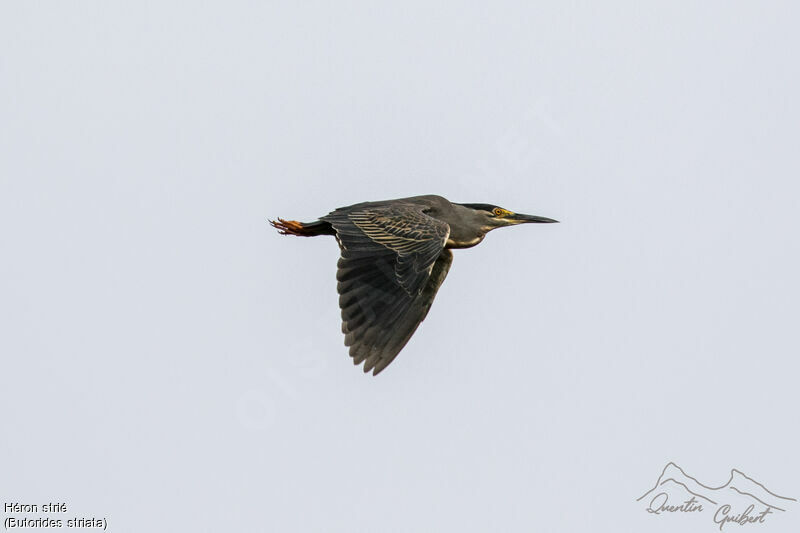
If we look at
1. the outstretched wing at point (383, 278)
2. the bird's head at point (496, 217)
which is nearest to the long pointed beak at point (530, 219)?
the bird's head at point (496, 217)

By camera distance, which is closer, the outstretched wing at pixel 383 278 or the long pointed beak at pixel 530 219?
the outstretched wing at pixel 383 278

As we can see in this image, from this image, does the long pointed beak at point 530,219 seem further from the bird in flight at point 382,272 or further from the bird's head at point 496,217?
the bird in flight at point 382,272

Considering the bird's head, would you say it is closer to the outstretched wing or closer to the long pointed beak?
the long pointed beak

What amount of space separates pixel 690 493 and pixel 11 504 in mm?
9385

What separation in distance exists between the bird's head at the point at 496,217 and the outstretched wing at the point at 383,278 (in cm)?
144

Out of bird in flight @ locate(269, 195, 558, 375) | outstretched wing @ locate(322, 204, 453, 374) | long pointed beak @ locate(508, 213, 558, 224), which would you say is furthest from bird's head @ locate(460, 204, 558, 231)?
outstretched wing @ locate(322, 204, 453, 374)

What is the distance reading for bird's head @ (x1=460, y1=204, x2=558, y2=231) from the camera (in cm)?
1717

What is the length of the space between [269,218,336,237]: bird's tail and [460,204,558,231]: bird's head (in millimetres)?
2079

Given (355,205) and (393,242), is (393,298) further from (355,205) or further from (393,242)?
(355,205)

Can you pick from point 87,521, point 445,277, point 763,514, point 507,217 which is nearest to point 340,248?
point 445,277

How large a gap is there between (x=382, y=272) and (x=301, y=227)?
164 centimetres

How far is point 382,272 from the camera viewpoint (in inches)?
603

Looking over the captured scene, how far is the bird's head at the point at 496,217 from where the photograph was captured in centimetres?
1717

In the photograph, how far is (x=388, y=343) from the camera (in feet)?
49.4
